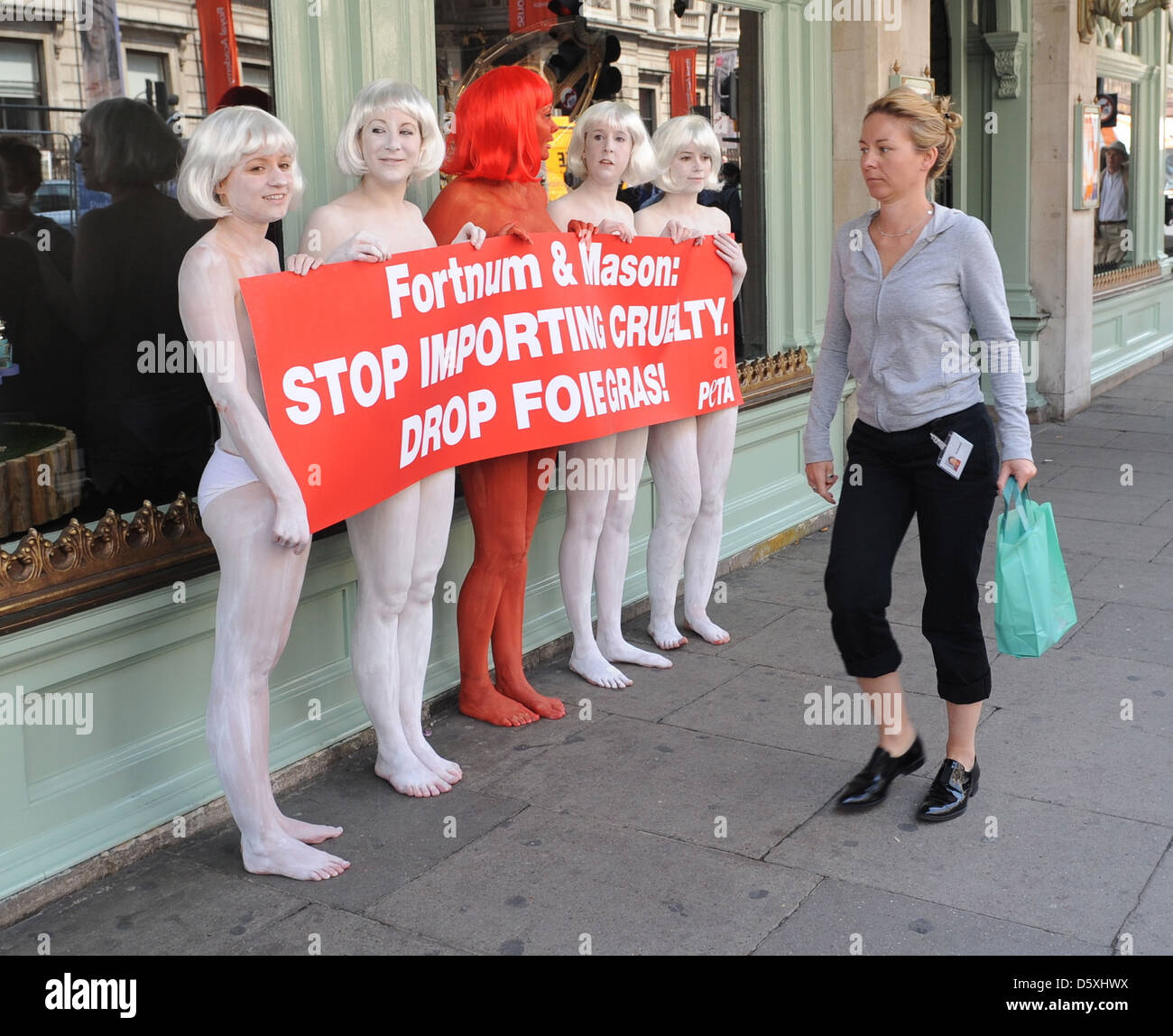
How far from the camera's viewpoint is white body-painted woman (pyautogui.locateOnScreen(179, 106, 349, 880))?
3.50m

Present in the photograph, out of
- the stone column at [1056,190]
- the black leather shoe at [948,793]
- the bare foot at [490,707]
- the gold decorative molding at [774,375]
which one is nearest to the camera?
the black leather shoe at [948,793]

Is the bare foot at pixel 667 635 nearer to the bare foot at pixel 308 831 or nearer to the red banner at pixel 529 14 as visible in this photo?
the bare foot at pixel 308 831

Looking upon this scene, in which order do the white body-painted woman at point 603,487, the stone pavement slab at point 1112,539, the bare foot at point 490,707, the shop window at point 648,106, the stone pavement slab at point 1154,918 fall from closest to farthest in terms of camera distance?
1. the stone pavement slab at point 1154,918
2. the bare foot at point 490,707
3. the white body-painted woman at point 603,487
4. the shop window at point 648,106
5. the stone pavement slab at point 1112,539

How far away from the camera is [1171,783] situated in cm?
432

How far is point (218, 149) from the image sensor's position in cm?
349

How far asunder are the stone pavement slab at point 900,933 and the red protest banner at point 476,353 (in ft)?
5.39

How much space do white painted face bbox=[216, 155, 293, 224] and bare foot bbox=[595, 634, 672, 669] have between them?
2.54 metres

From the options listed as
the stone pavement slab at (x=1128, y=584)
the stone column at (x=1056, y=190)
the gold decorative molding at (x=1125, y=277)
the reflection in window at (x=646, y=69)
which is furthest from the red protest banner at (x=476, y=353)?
the gold decorative molding at (x=1125, y=277)

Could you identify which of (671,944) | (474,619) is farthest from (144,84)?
(671,944)

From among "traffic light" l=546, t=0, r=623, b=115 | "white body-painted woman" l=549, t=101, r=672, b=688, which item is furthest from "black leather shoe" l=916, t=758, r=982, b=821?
"traffic light" l=546, t=0, r=623, b=115

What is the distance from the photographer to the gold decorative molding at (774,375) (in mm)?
7082

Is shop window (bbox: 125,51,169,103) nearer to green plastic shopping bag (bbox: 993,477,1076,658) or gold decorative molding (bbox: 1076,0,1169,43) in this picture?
green plastic shopping bag (bbox: 993,477,1076,658)

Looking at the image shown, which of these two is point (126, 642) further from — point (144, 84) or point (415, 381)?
point (144, 84)

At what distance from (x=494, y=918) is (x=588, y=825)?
621 mm
